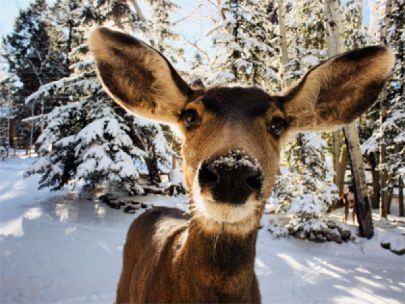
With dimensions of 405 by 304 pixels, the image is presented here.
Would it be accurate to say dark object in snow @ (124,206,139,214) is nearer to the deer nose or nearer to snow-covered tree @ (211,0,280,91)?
snow-covered tree @ (211,0,280,91)

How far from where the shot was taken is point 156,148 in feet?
43.7

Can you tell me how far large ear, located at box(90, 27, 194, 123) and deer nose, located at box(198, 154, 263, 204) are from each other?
1.04 m

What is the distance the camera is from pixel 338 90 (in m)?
2.81

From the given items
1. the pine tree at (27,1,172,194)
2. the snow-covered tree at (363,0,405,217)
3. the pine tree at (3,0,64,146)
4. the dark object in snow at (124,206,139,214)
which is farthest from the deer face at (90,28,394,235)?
the pine tree at (3,0,64,146)

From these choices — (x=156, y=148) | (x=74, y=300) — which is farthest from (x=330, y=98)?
(x=156, y=148)

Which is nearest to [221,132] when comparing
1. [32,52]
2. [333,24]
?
[333,24]

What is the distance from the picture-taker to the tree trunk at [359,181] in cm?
982

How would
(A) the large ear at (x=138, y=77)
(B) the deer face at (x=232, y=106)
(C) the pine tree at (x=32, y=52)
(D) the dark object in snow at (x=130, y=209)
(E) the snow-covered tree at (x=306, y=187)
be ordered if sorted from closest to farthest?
(B) the deer face at (x=232, y=106)
(A) the large ear at (x=138, y=77)
(E) the snow-covered tree at (x=306, y=187)
(D) the dark object in snow at (x=130, y=209)
(C) the pine tree at (x=32, y=52)

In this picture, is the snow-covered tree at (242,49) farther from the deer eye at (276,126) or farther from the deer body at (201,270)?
the deer body at (201,270)

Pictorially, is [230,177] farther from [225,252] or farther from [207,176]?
[225,252]

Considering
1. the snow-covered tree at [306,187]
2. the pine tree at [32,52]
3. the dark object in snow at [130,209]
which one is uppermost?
the pine tree at [32,52]

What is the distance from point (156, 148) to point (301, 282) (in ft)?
25.2

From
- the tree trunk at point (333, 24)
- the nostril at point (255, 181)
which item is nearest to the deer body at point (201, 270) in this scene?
the nostril at point (255, 181)

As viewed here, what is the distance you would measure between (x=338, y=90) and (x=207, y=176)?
5.38 feet
